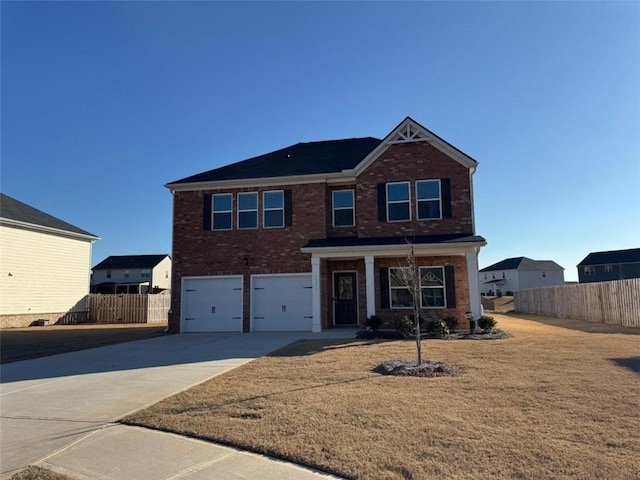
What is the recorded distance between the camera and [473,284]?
15219 mm

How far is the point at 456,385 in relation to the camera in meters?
7.36

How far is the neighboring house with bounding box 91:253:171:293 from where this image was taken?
157 ft

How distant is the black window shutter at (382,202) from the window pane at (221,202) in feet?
20.6

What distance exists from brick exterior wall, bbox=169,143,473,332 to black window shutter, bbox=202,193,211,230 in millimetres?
134

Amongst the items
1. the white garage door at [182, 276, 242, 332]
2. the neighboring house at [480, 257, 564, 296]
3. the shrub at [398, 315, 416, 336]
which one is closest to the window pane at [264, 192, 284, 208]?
the white garage door at [182, 276, 242, 332]

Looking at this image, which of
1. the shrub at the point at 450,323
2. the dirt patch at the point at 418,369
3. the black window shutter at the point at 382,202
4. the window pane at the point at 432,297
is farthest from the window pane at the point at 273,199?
the dirt patch at the point at 418,369

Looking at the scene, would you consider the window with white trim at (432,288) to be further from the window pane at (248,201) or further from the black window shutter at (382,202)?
the window pane at (248,201)

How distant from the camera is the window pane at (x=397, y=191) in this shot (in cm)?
1714

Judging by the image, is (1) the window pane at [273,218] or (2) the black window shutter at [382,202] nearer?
(2) the black window shutter at [382,202]

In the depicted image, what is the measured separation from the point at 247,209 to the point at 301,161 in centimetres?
333

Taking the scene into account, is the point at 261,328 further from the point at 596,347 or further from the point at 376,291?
the point at 596,347

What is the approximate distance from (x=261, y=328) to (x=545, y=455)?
1434 centimetres

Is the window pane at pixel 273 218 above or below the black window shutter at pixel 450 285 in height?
above

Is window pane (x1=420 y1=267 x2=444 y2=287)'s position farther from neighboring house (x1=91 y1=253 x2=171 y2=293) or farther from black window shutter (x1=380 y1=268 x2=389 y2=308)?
neighboring house (x1=91 y1=253 x2=171 y2=293)
